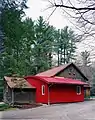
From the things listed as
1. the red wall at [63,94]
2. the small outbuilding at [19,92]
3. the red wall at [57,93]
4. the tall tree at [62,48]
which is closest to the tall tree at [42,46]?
the tall tree at [62,48]

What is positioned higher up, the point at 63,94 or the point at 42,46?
the point at 42,46

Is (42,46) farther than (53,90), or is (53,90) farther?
(42,46)

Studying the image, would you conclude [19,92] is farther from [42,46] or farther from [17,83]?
[42,46]

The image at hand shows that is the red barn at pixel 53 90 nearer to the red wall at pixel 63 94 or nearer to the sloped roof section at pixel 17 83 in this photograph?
the red wall at pixel 63 94

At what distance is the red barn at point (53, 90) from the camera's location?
105 ft

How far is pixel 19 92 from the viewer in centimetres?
3188

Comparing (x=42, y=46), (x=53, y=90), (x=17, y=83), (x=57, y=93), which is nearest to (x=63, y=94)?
(x=57, y=93)

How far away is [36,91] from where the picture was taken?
33750 millimetres

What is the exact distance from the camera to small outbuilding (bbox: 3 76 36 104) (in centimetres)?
3148

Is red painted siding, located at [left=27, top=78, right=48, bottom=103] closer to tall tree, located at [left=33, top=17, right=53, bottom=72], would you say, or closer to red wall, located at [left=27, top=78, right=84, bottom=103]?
red wall, located at [left=27, top=78, right=84, bottom=103]

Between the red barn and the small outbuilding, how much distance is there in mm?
814

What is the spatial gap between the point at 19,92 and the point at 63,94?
5.34 m

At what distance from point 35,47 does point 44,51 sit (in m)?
2.13

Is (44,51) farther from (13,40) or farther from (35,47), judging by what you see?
(13,40)
